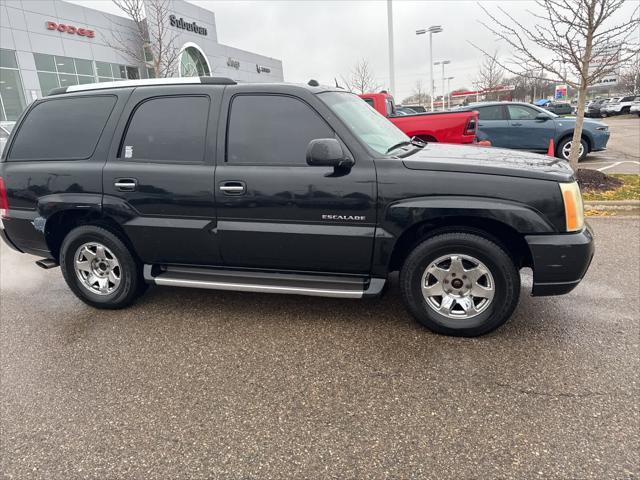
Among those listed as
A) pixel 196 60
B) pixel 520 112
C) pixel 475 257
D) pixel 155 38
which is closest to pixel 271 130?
pixel 475 257

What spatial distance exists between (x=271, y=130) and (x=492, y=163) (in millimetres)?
1676

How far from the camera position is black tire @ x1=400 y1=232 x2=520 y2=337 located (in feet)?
10.3

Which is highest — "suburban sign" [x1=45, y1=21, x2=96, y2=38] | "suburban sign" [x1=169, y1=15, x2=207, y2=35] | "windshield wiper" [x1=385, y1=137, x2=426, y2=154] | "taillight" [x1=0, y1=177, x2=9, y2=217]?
"suburban sign" [x1=169, y1=15, x2=207, y2=35]

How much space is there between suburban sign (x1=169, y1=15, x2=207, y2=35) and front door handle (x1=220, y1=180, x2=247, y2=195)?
117 ft

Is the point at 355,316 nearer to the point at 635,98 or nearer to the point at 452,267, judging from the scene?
the point at 452,267

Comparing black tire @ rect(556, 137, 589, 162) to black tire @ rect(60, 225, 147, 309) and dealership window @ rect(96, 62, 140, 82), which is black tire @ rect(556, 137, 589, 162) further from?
dealership window @ rect(96, 62, 140, 82)

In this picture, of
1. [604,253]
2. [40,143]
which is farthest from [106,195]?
[604,253]

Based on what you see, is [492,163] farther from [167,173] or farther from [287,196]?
[167,173]

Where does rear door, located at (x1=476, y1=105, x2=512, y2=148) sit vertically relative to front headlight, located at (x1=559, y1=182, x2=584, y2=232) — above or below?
above

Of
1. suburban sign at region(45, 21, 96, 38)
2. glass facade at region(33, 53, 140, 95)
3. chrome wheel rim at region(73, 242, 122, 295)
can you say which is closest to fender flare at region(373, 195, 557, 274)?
chrome wheel rim at region(73, 242, 122, 295)

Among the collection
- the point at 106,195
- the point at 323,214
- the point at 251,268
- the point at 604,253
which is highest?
the point at 106,195

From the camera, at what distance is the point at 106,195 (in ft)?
12.4

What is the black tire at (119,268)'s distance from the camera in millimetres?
3936

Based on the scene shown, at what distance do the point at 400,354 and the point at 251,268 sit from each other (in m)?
1.39
